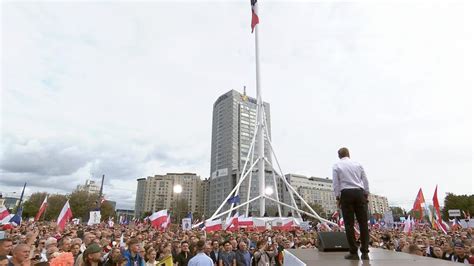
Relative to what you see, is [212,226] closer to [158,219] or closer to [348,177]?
[158,219]

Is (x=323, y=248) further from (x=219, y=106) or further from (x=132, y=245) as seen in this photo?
(x=219, y=106)

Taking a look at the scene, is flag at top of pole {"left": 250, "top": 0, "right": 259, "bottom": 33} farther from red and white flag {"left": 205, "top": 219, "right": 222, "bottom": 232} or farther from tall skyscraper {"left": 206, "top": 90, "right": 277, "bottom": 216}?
tall skyscraper {"left": 206, "top": 90, "right": 277, "bottom": 216}

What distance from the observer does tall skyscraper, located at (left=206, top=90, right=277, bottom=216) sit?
120m

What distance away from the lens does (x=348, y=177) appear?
445 cm

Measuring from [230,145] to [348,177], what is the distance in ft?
384

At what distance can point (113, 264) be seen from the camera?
19.1 feet

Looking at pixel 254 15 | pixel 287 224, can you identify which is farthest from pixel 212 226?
pixel 254 15

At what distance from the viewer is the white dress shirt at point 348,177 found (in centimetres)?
444

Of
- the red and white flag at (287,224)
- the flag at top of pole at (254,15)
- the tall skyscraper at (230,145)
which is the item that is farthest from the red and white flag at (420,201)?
the tall skyscraper at (230,145)

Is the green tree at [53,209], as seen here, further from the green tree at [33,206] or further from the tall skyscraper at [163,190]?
the tall skyscraper at [163,190]

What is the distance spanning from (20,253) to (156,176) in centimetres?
17524

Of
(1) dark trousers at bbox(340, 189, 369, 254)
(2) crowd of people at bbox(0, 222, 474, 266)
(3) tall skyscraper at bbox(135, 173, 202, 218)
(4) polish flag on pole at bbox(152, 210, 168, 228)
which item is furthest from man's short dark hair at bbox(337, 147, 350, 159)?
(3) tall skyscraper at bbox(135, 173, 202, 218)

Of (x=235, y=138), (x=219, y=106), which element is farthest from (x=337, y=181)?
(x=219, y=106)

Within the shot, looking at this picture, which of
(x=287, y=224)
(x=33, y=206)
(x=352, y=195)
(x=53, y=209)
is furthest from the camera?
(x=33, y=206)
